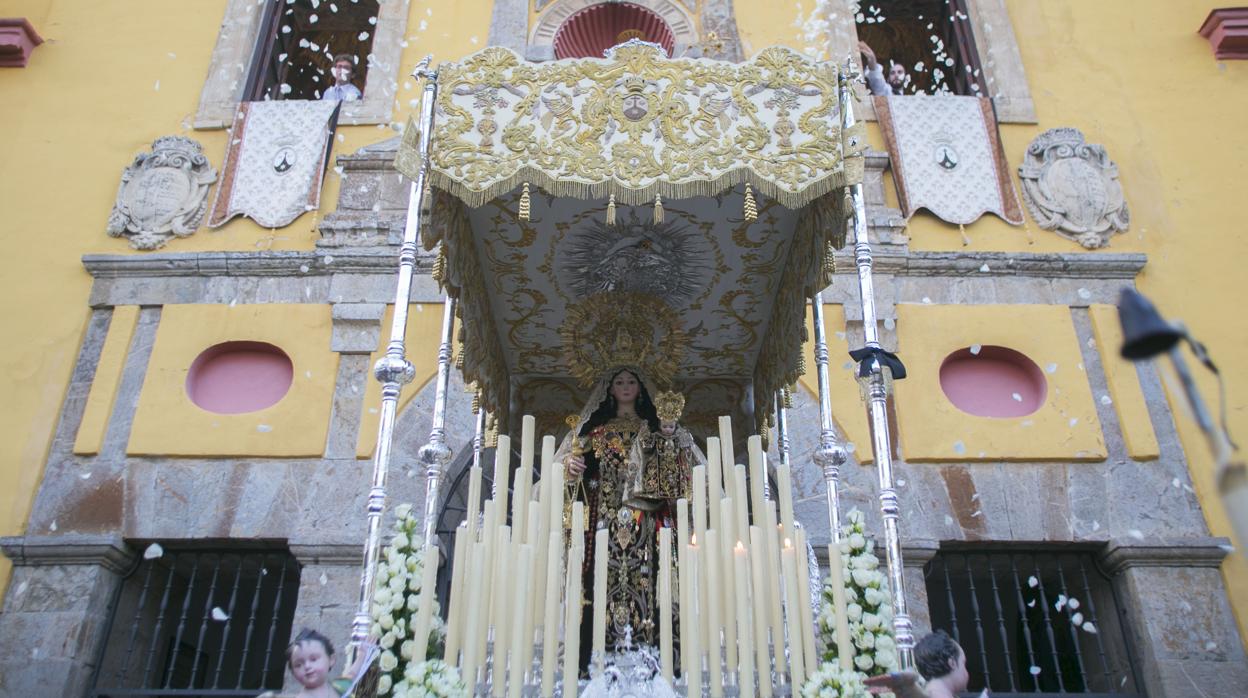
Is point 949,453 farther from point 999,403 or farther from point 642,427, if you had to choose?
point 642,427

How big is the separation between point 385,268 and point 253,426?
4.60ft

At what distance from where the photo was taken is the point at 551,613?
4.18 m

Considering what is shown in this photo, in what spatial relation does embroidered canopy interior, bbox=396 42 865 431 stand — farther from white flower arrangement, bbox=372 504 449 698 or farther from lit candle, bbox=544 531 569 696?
lit candle, bbox=544 531 569 696

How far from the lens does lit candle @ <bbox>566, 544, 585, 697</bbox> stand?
4.03m

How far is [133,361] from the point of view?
23.6ft

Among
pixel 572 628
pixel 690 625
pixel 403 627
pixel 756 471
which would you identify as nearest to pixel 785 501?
pixel 756 471

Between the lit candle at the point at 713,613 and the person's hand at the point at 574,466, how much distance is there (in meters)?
1.24

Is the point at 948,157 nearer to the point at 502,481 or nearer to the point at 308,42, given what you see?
the point at 502,481

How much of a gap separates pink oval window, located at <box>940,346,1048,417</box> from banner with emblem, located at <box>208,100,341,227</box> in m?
4.75

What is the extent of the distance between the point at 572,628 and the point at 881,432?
1.53m

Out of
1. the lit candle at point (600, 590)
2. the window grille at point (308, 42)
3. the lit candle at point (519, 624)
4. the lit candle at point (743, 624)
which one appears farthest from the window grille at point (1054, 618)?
the window grille at point (308, 42)

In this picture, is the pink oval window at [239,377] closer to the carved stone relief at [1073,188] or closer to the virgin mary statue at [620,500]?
the virgin mary statue at [620,500]

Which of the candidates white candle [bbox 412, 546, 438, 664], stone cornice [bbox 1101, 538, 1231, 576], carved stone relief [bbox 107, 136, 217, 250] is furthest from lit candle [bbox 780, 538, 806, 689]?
carved stone relief [bbox 107, 136, 217, 250]

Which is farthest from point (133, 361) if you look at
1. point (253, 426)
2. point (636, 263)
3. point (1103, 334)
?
point (1103, 334)
